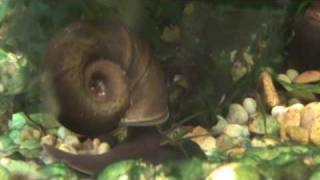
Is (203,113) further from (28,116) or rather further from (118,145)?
(28,116)

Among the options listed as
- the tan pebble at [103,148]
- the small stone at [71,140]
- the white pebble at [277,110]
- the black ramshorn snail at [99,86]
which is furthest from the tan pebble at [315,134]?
the small stone at [71,140]

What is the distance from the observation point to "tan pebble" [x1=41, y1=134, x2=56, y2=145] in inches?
88.7

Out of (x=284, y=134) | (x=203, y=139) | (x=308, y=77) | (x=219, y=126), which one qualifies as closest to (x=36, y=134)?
(x=203, y=139)

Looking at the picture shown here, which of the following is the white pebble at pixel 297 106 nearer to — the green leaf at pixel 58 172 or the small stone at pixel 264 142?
the small stone at pixel 264 142

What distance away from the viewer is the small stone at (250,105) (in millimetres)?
2672

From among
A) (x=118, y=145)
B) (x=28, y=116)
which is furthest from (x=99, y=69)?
(x=28, y=116)

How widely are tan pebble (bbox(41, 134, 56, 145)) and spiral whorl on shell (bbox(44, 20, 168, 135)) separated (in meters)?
0.18

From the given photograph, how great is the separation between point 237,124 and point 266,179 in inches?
31.9

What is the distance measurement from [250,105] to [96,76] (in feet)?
2.95

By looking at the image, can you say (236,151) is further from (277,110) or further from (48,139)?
(48,139)

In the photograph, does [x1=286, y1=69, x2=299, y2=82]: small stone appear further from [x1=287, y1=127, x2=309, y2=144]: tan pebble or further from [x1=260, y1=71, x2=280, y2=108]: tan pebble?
[x1=287, y1=127, x2=309, y2=144]: tan pebble

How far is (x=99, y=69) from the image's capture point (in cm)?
207

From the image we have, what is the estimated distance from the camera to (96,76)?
208 centimetres

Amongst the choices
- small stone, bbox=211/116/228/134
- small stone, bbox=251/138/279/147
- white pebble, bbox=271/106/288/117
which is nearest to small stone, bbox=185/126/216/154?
small stone, bbox=211/116/228/134
